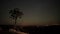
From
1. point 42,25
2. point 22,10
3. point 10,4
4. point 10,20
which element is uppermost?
point 10,4

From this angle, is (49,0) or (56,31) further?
(49,0)

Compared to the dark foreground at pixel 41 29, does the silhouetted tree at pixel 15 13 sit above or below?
above

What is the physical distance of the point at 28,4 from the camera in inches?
154

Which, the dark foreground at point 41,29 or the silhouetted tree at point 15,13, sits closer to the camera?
the dark foreground at point 41,29

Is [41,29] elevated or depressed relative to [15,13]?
depressed

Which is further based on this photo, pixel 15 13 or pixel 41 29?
pixel 15 13

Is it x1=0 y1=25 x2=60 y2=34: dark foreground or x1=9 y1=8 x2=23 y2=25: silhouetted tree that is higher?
x1=9 y1=8 x2=23 y2=25: silhouetted tree

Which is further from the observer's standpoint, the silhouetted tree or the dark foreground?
the silhouetted tree

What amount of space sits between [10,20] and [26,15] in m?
0.56

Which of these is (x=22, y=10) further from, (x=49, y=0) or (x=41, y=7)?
(x=49, y=0)

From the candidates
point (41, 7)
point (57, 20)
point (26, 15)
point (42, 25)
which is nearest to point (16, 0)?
point (26, 15)

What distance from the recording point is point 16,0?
13.0 feet

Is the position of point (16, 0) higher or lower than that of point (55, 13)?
higher

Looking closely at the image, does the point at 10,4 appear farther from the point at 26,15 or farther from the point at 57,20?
the point at 57,20
